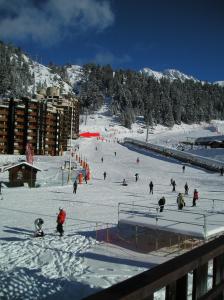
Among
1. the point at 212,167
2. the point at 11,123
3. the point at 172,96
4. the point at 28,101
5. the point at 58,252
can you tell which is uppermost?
the point at 172,96

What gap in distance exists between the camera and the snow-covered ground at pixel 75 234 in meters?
10.8

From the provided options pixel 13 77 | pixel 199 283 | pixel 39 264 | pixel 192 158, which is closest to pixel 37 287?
pixel 39 264

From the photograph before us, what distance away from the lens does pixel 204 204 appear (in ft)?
92.9

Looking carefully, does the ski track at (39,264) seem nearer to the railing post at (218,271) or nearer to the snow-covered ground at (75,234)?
the snow-covered ground at (75,234)

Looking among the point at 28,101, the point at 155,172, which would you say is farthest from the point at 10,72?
the point at 155,172

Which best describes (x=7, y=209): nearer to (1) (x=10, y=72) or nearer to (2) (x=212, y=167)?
(2) (x=212, y=167)

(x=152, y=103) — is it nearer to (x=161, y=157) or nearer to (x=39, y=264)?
(x=161, y=157)

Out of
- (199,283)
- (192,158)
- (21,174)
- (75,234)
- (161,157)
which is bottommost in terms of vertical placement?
(75,234)

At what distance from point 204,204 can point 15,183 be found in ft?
57.4

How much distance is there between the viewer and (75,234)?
1723cm

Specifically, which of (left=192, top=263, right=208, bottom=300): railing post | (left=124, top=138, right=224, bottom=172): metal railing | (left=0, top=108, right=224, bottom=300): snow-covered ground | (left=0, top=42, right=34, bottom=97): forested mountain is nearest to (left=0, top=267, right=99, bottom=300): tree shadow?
(left=0, top=108, right=224, bottom=300): snow-covered ground

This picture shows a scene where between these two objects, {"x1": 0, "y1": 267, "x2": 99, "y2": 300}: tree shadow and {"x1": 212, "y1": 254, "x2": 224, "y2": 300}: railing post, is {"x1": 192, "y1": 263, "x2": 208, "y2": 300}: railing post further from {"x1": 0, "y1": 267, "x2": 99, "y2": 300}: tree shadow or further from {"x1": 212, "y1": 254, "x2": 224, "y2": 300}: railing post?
{"x1": 0, "y1": 267, "x2": 99, "y2": 300}: tree shadow

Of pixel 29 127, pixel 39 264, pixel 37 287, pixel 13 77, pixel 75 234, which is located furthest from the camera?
pixel 13 77

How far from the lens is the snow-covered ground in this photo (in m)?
10.8
